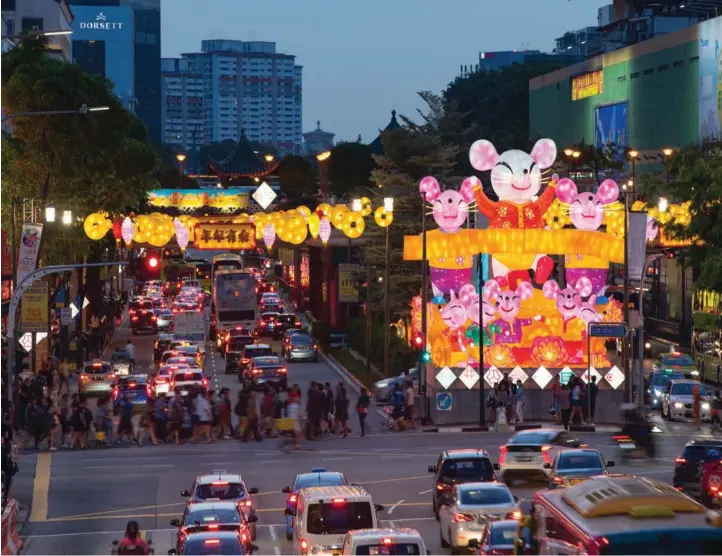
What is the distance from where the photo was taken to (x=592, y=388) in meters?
45.6

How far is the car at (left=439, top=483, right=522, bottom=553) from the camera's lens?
24438 millimetres

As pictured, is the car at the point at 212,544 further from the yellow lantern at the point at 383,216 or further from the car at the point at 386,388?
the yellow lantern at the point at 383,216

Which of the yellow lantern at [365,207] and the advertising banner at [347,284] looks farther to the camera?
the advertising banner at [347,284]

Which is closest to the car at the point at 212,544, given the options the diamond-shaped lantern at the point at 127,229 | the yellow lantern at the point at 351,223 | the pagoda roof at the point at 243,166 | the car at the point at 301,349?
the yellow lantern at the point at 351,223

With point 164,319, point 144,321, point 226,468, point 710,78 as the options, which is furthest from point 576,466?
point 710,78

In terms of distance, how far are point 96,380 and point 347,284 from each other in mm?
18703

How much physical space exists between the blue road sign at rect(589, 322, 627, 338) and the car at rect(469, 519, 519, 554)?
75.9 feet

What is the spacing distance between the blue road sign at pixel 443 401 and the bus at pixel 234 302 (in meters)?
33.9

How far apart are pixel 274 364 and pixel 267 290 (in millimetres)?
60590

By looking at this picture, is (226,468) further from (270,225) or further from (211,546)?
(270,225)

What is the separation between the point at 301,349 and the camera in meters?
72.3

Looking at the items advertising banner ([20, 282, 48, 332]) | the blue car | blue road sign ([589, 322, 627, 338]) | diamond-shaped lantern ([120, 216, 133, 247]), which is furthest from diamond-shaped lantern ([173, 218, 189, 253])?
the blue car

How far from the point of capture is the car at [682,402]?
47500 millimetres

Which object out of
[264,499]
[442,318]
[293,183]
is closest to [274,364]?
[442,318]
